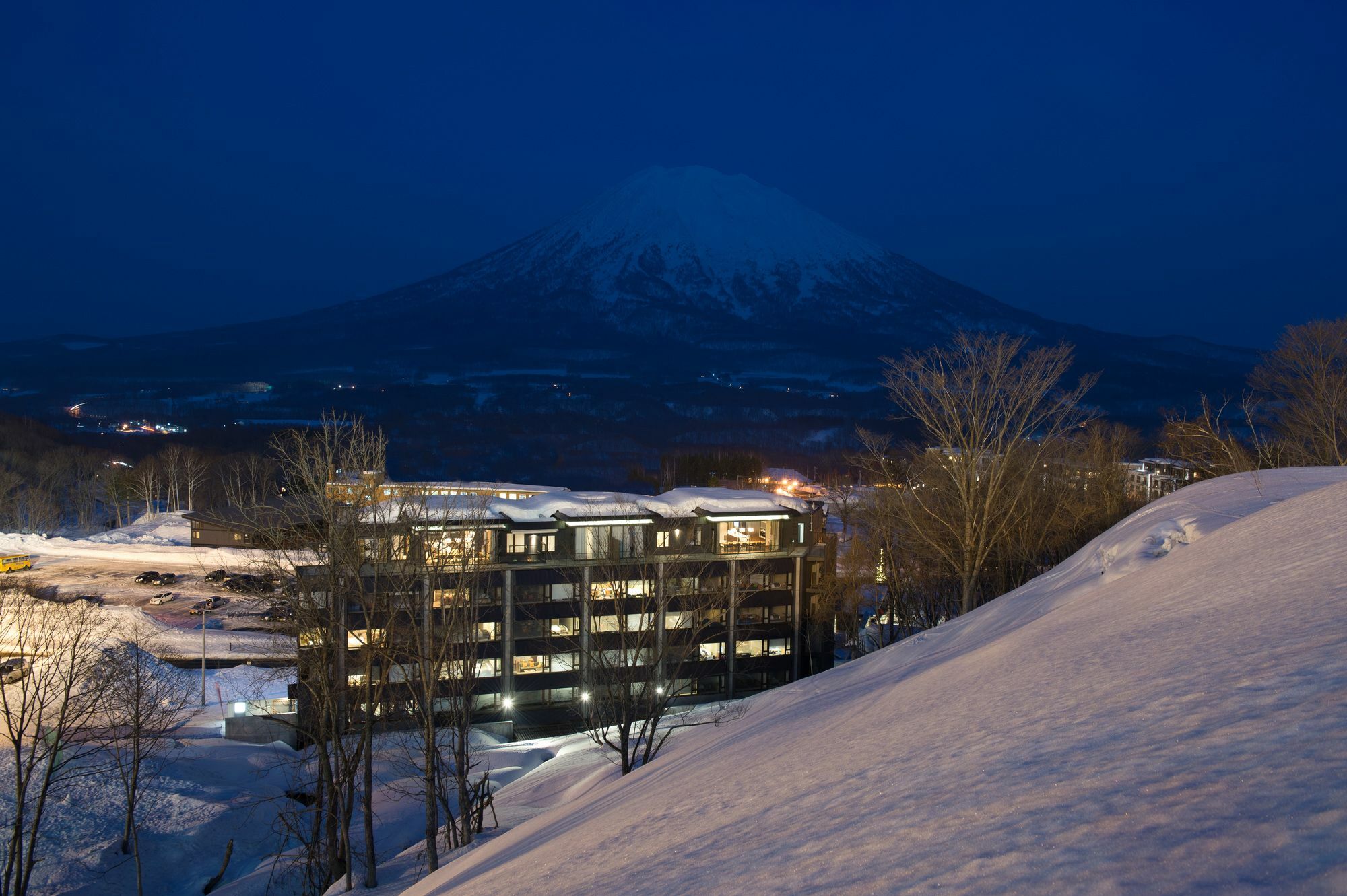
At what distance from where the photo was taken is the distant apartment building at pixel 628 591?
24.0 metres

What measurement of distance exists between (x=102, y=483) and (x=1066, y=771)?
72.0m

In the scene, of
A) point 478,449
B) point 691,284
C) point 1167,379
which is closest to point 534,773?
point 478,449

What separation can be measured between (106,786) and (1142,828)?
784 inches

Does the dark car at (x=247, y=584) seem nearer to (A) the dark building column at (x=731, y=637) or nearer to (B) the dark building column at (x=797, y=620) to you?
(A) the dark building column at (x=731, y=637)

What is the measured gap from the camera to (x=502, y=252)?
15262cm

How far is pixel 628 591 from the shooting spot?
851 inches

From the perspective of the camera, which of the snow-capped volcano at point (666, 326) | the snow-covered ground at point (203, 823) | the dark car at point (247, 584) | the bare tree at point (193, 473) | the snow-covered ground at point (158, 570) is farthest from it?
the snow-capped volcano at point (666, 326)

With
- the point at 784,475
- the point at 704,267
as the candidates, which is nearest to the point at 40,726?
the point at 784,475

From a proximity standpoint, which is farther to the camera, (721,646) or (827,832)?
(721,646)

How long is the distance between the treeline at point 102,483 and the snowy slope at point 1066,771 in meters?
50.4

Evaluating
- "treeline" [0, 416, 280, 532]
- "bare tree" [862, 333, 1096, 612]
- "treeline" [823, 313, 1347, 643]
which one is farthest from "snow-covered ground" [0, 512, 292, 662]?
"bare tree" [862, 333, 1096, 612]

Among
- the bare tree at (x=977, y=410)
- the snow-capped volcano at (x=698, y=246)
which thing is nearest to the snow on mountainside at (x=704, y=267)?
the snow-capped volcano at (x=698, y=246)

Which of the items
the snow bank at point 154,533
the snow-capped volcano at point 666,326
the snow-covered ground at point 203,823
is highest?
the snow-capped volcano at point 666,326

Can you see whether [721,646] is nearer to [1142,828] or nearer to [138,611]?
[138,611]
